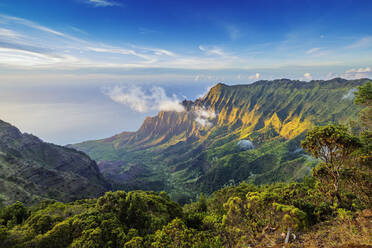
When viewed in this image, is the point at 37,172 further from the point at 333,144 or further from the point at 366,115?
the point at 366,115

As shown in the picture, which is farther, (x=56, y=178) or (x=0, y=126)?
(x=0, y=126)

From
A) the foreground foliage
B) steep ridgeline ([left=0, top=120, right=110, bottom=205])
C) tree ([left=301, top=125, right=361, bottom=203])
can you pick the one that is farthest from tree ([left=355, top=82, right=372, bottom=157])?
steep ridgeline ([left=0, top=120, right=110, bottom=205])

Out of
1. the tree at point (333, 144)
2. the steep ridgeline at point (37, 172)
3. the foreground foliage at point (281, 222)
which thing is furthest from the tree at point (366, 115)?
the steep ridgeline at point (37, 172)

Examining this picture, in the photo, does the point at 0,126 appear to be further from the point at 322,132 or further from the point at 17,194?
the point at 322,132

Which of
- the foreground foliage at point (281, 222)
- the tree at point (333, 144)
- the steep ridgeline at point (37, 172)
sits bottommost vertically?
the steep ridgeline at point (37, 172)

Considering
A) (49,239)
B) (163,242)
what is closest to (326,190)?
(163,242)

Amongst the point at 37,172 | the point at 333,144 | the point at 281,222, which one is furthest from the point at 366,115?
the point at 37,172

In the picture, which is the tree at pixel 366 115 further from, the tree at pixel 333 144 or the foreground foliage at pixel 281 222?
the tree at pixel 333 144

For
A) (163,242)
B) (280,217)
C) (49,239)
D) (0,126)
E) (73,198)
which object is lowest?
(73,198)

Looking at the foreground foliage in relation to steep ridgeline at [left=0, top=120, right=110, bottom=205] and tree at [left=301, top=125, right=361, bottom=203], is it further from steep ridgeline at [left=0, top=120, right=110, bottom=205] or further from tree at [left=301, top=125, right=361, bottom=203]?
steep ridgeline at [left=0, top=120, right=110, bottom=205]
